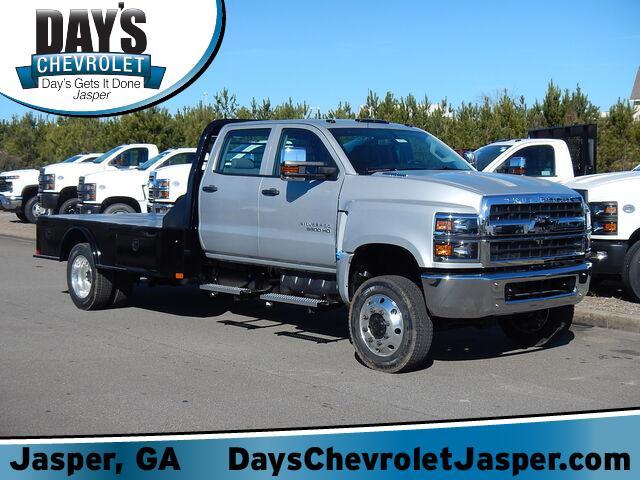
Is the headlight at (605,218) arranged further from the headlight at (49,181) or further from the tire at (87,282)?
the headlight at (49,181)

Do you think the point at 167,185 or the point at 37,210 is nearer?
the point at 167,185

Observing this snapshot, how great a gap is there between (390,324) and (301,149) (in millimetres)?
2051

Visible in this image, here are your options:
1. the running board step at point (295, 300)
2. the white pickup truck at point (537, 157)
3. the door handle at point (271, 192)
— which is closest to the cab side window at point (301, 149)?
the door handle at point (271, 192)

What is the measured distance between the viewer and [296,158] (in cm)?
909

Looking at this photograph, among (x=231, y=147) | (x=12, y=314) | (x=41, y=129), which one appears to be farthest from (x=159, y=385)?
(x=41, y=129)

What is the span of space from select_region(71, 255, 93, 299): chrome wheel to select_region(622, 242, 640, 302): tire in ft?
20.7

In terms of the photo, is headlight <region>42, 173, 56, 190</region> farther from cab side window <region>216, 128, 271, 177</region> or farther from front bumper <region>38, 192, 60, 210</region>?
cab side window <region>216, 128, 271, 177</region>

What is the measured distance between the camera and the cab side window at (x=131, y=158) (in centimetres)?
2389

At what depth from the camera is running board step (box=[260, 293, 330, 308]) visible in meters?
9.02

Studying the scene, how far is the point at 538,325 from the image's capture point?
30.8ft

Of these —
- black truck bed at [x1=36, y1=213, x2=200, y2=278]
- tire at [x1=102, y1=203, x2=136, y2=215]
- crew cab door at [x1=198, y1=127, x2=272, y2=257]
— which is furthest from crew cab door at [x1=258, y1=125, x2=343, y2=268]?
tire at [x1=102, y1=203, x2=136, y2=215]

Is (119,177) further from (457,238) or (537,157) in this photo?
(457,238)

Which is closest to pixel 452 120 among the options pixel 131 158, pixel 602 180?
pixel 131 158

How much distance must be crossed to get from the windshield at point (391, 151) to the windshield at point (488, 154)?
5792 mm
